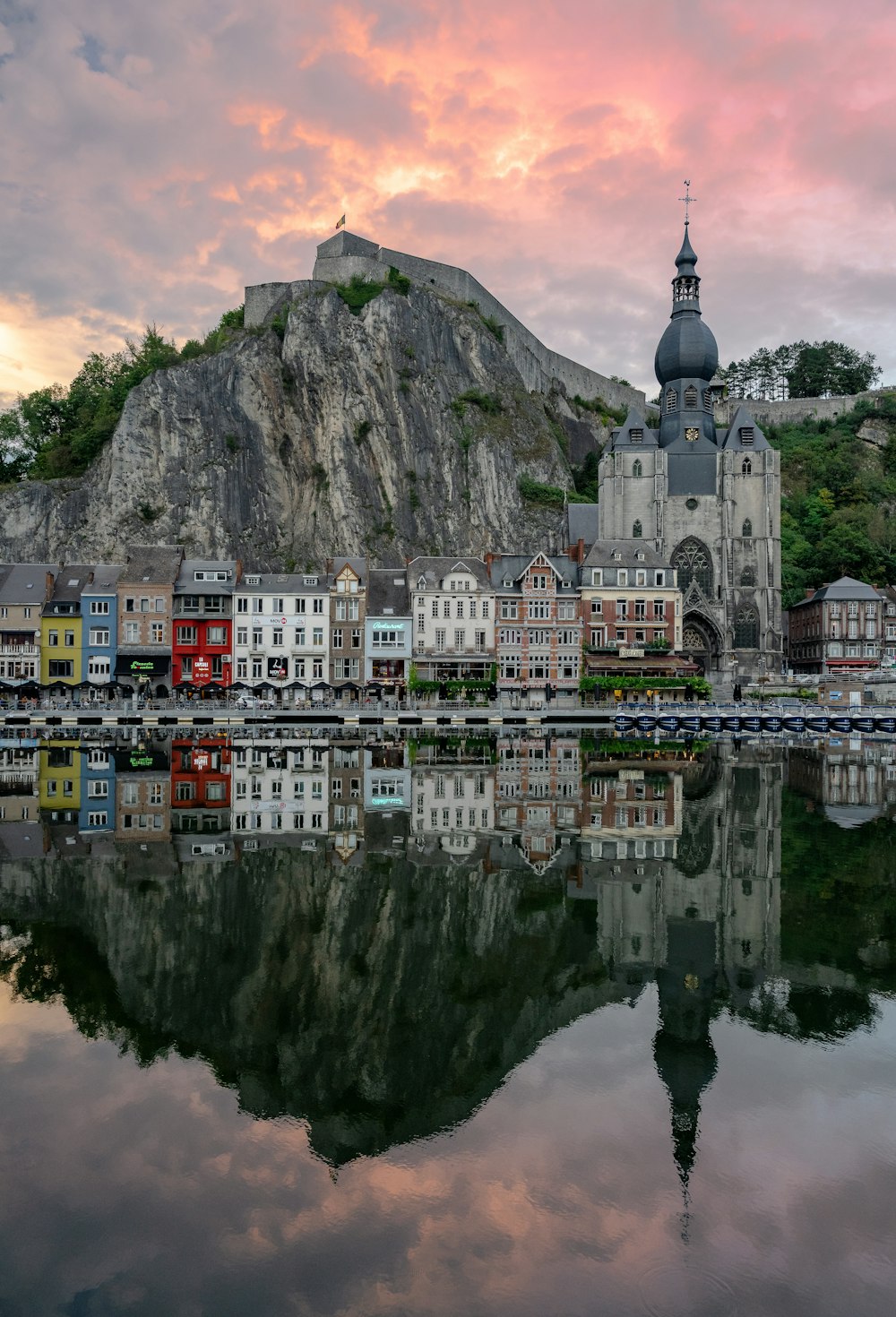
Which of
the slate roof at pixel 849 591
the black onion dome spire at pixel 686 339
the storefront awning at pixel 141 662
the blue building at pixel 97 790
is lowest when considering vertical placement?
the blue building at pixel 97 790

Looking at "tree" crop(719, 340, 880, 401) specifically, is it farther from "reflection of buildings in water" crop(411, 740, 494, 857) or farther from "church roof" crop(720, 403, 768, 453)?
"reflection of buildings in water" crop(411, 740, 494, 857)

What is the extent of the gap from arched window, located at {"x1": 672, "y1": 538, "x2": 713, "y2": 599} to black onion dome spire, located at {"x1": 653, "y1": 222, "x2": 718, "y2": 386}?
15.0m

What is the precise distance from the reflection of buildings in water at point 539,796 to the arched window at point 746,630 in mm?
36896

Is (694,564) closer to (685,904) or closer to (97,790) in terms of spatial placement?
(97,790)

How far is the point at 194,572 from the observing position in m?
64.8

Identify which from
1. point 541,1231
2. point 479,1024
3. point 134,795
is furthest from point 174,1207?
point 134,795

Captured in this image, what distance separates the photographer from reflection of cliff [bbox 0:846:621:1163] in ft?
30.4

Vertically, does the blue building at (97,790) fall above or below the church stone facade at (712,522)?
below

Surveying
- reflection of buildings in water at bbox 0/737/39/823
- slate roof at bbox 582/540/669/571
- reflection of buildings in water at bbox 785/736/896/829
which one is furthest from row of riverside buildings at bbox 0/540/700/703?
reflection of buildings in water at bbox 0/737/39/823

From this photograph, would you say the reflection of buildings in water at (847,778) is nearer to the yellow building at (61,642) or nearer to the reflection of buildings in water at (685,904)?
the reflection of buildings in water at (685,904)

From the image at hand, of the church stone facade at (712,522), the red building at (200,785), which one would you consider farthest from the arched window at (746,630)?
the red building at (200,785)

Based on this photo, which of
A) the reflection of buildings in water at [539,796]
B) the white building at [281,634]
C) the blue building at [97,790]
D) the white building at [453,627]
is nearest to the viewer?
the reflection of buildings in water at [539,796]

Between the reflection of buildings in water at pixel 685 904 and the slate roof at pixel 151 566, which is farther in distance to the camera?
the slate roof at pixel 151 566

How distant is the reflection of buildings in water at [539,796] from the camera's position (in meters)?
21.3
